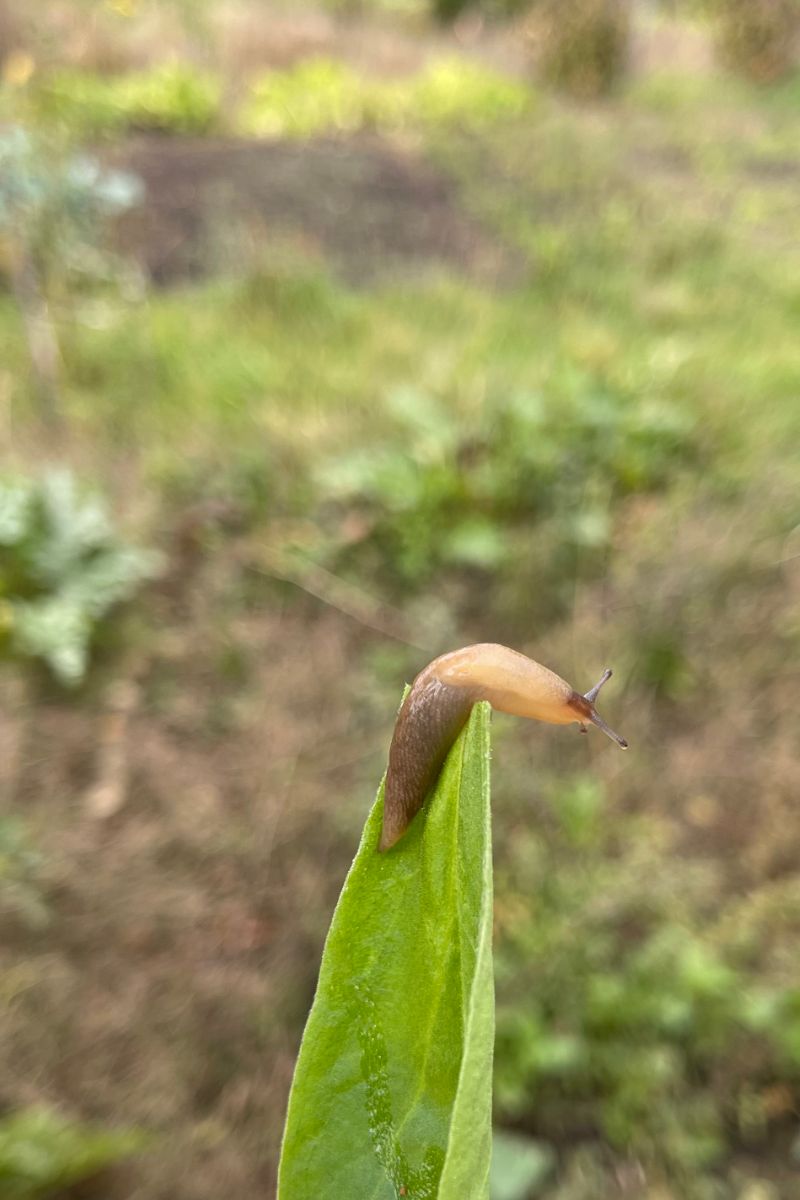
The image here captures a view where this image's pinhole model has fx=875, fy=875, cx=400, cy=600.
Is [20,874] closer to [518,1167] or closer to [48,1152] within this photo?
[48,1152]

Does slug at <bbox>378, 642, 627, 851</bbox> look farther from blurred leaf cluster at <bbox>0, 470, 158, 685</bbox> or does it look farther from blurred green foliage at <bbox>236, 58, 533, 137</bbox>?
blurred green foliage at <bbox>236, 58, 533, 137</bbox>

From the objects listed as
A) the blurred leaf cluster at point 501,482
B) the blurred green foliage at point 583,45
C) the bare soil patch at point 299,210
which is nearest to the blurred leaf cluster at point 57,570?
the blurred leaf cluster at point 501,482

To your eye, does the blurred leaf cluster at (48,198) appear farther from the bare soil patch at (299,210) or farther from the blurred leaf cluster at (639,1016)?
the blurred leaf cluster at (639,1016)

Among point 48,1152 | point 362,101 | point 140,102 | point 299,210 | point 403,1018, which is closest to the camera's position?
point 403,1018

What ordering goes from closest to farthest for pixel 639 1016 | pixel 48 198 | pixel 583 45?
pixel 639 1016 → pixel 48 198 → pixel 583 45

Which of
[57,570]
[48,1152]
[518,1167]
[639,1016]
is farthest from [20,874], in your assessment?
[639,1016]

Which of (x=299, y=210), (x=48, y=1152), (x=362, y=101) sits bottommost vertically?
(x=48, y=1152)

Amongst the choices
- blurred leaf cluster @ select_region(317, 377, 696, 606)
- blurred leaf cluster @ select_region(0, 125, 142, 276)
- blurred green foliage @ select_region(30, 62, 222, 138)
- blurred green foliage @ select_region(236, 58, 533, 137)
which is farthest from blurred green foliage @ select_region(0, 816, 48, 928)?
blurred green foliage @ select_region(236, 58, 533, 137)

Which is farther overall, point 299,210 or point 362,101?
point 362,101

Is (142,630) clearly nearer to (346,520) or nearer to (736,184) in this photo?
(346,520)
